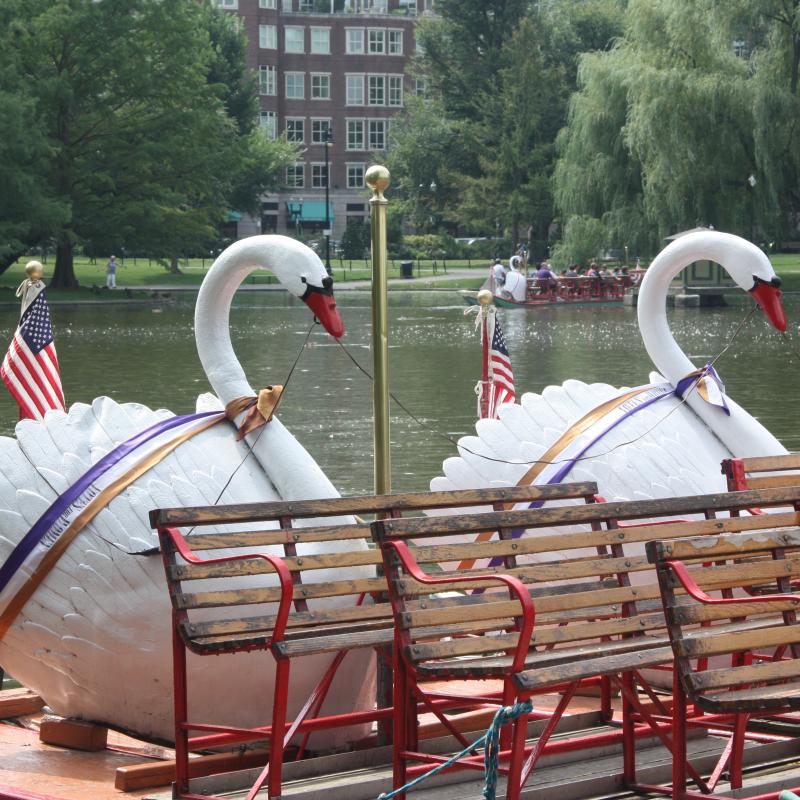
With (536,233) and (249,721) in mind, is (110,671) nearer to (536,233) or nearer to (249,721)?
(249,721)

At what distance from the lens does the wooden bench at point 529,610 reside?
511 centimetres

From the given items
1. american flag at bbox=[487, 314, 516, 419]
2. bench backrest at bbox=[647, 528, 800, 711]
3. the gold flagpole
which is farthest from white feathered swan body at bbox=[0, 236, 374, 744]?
american flag at bbox=[487, 314, 516, 419]

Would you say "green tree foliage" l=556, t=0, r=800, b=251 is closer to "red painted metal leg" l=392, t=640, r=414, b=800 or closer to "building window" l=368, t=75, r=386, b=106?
"red painted metal leg" l=392, t=640, r=414, b=800

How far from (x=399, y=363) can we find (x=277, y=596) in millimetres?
25033

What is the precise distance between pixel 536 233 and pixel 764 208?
2856 cm

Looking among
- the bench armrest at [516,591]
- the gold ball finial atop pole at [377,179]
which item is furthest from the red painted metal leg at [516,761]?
the gold ball finial atop pole at [377,179]

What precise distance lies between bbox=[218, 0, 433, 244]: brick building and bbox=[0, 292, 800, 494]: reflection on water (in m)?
60.3

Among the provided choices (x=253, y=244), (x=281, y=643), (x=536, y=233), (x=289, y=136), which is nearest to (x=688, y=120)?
(x=536, y=233)

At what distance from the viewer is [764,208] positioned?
46125mm

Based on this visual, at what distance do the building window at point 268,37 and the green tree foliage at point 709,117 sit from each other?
62.0 meters

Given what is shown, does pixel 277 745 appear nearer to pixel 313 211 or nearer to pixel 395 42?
pixel 313 211

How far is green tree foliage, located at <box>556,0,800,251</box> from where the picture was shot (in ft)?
147

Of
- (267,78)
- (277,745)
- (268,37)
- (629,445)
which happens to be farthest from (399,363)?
(268,37)

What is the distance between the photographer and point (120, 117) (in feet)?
192
